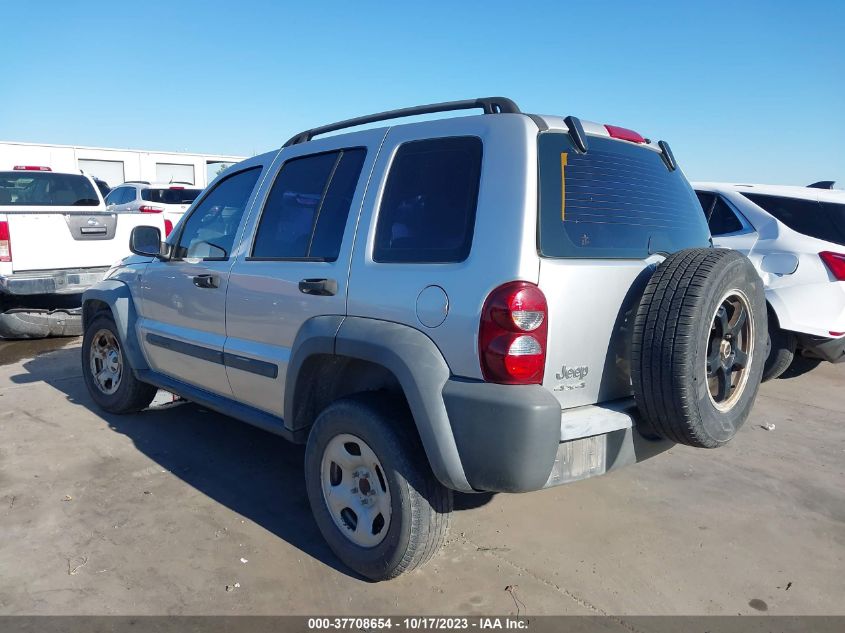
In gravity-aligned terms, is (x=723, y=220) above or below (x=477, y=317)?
above

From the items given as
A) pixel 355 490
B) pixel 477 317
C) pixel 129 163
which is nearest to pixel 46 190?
pixel 355 490

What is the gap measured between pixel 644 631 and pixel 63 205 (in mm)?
8146

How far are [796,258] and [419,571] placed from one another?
3969 millimetres

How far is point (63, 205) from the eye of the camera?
8.19m

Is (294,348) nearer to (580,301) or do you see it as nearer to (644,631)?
(580,301)

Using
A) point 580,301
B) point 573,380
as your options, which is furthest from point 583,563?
point 580,301

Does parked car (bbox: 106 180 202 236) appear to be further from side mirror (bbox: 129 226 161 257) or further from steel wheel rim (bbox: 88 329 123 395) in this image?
side mirror (bbox: 129 226 161 257)

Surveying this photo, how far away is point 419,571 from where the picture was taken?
3027 millimetres

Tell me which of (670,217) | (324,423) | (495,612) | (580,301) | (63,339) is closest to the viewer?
(580,301)

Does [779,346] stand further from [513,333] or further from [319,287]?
[319,287]

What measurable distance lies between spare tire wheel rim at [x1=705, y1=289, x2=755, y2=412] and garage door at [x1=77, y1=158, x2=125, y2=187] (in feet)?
84.7

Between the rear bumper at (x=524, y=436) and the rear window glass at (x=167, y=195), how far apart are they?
42.2 feet

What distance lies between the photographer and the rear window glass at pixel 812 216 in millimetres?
5199

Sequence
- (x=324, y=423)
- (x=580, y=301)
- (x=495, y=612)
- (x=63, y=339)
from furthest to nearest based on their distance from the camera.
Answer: (x=63, y=339) < (x=324, y=423) < (x=495, y=612) < (x=580, y=301)
